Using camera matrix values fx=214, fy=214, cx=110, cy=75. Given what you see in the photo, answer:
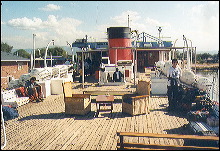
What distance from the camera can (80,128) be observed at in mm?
6355

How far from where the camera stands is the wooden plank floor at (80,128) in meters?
5.24

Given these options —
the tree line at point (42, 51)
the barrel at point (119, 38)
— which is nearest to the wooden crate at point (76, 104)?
the barrel at point (119, 38)

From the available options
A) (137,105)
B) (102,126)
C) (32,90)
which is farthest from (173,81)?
(32,90)

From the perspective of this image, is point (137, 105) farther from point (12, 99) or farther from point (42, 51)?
point (42, 51)

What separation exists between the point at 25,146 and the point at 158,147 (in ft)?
10.3

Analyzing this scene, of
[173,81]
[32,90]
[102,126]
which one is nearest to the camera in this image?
[102,126]

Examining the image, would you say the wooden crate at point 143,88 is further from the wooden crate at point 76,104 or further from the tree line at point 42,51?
the tree line at point 42,51

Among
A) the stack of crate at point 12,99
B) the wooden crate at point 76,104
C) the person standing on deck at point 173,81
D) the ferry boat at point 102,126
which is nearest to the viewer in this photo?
the ferry boat at point 102,126

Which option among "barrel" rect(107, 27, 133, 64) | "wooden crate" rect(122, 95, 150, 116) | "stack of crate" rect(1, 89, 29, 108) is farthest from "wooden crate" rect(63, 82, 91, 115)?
"barrel" rect(107, 27, 133, 64)

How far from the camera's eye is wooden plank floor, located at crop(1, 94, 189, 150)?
524cm

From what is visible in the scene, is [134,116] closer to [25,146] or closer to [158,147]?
[158,147]

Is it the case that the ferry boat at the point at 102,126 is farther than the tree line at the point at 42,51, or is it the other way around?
the tree line at the point at 42,51

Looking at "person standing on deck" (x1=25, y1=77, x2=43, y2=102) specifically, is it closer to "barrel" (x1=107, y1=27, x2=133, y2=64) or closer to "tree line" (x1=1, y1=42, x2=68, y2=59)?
"barrel" (x1=107, y1=27, x2=133, y2=64)

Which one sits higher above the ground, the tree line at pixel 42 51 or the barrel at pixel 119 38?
the tree line at pixel 42 51
